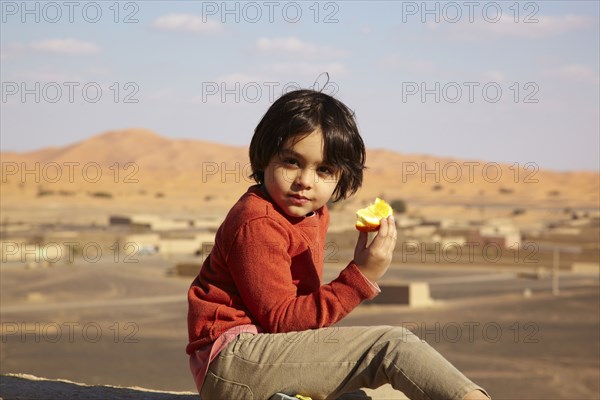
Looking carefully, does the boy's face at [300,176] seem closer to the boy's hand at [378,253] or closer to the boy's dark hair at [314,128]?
the boy's dark hair at [314,128]

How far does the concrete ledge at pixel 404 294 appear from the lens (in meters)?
26.7

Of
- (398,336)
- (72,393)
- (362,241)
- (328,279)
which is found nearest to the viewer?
(398,336)

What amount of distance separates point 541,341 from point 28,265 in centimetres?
1643

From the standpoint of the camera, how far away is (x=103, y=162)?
132m

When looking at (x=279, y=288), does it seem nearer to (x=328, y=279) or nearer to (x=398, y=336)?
(x=398, y=336)

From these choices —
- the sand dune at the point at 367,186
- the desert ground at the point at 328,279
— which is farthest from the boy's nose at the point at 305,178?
the sand dune at the point at 367,186

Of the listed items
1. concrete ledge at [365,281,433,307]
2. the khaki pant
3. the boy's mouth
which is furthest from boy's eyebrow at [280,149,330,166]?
concrete ledge at [365,281,433,307]

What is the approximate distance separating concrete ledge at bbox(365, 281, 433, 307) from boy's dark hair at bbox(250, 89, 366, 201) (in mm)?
23386

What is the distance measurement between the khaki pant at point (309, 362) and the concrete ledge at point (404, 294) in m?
23.5

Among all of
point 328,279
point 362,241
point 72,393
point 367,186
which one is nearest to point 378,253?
point 362,241

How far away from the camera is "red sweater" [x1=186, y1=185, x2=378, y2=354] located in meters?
3.21

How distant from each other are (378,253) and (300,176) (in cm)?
39

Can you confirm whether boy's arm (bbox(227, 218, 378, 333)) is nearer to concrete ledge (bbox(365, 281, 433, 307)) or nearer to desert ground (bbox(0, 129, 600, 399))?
desert ground (bbox(0, 129, 600, 399))

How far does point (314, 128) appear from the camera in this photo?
11.0 feet
